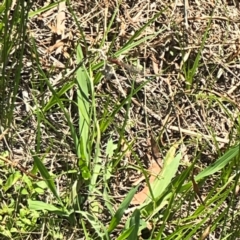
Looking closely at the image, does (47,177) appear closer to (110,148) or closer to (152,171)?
(110,148)

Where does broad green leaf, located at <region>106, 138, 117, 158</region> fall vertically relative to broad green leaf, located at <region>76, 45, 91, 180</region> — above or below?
below

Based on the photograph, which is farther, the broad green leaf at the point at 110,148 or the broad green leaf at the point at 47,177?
the broad green leaf at the point at 110,148

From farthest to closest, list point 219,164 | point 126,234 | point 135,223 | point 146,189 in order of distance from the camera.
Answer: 1. point 146,189
2. point 219,164
3. point 126,234
4. point 135,223

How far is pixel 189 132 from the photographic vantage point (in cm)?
193

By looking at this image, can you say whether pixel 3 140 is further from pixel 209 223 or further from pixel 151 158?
pixel 209 223

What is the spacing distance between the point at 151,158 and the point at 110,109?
0.22 m

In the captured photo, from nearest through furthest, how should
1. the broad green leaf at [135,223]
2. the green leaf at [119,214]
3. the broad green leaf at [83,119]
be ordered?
the broad green leaf at [135,223]
the green leaf at [119,214]
the broad green leaf at [83,119]

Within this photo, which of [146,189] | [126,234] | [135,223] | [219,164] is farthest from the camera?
[146,189]

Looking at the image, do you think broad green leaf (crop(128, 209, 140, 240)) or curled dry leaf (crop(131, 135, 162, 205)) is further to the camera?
curled dry leaf (crop(131, 135, 162, 205))

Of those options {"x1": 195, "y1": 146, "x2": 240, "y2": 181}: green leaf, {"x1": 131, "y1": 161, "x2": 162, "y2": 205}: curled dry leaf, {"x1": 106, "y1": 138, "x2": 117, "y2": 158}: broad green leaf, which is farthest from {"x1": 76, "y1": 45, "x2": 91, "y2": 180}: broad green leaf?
{"x1": 195, "y1": 146, "x2": 240, "y2": 181}: green leaf

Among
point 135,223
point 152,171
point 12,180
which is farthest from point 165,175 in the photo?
point 12,180

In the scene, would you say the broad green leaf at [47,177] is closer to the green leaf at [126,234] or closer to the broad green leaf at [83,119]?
the broad green leaf at [83,119]

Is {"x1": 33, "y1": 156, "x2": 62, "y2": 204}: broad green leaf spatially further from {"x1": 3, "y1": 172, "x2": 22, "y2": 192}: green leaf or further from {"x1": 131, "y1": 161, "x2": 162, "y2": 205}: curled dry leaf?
{"x1": 131, "y1": 161, "x2": 162, "y2": 205}: curled dry leaf

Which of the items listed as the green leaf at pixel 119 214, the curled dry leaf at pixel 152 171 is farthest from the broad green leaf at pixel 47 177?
the curled dry leaf at pixel 152 171
